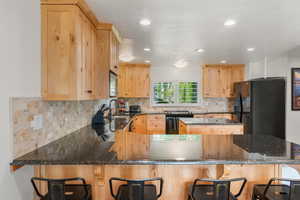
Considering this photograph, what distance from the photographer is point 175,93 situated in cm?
615

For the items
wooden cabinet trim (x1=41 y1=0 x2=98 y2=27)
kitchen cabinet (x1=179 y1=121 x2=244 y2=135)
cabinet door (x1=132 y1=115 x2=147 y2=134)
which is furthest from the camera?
cabinet door (x1=132 y1=115 x2=147 y2=134)

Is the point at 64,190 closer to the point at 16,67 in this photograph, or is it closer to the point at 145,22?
the point at 16,67

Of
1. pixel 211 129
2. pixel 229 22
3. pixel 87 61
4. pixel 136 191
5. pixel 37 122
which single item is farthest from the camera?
pixel 211 129

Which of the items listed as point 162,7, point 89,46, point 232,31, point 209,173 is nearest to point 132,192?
point 209,173

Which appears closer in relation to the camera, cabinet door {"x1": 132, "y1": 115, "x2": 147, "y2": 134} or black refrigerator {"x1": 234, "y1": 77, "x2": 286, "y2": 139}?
black refrigerator {"x1": 234, "y1": 77, "x2": 286, "y2": 139}

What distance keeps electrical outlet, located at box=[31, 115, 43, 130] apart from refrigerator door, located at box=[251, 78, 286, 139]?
455cm

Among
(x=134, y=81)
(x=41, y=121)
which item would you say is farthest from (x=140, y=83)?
(x=41, y=121)

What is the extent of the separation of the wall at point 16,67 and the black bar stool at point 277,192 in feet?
5.99

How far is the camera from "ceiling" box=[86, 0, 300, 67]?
199 centimetres

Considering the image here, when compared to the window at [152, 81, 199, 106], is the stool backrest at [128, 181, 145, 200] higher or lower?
lower

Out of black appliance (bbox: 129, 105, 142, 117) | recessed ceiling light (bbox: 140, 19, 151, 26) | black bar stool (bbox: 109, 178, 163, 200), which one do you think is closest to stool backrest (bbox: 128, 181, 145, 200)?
black bar stool (bbox: 109, 178, 163, 200)

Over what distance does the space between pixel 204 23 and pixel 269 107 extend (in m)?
3.22

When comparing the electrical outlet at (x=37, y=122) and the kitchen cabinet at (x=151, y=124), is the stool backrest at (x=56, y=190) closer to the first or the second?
the electrical outlet at (x=37, y=122)

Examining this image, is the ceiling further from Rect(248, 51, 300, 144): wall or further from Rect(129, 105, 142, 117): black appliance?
Rect(129, 105, 142, 117): black appliance
